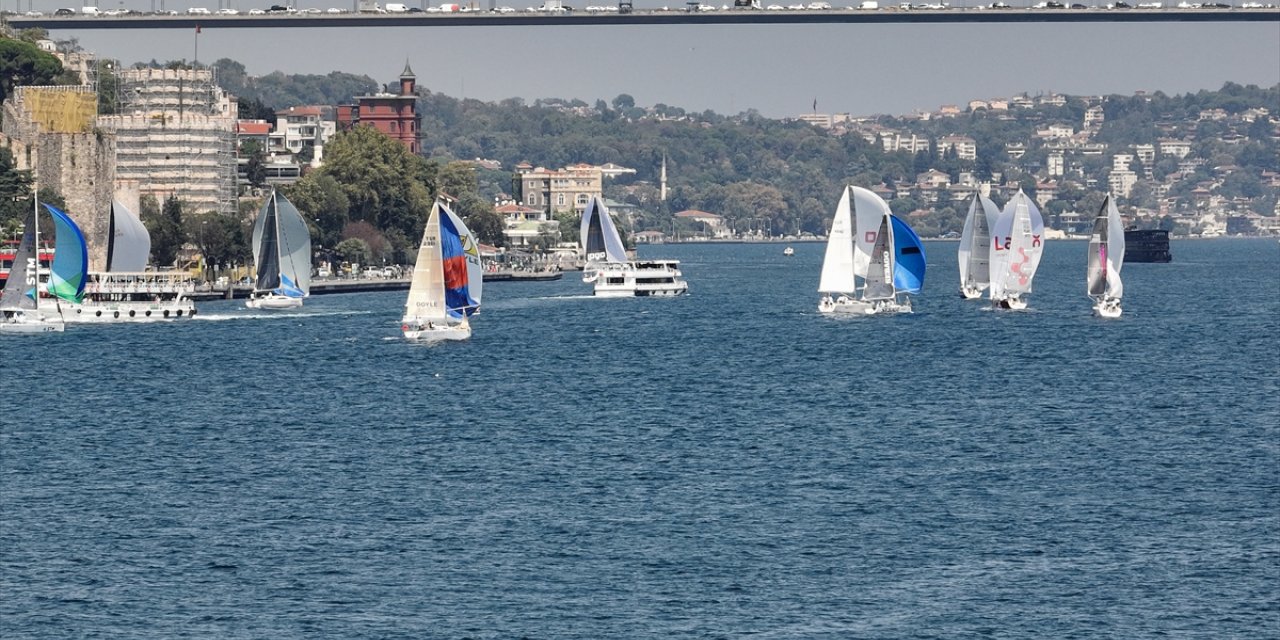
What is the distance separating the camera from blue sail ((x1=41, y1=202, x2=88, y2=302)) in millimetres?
88500

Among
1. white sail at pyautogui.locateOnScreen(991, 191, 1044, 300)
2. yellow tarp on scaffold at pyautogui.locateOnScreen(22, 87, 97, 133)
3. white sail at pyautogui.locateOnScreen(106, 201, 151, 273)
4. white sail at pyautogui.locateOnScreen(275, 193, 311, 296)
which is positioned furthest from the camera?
yellow tarp on scaffold at pyautogui.locateOnScreen(22, 87, 97, 133)

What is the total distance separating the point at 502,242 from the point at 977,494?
417 ft

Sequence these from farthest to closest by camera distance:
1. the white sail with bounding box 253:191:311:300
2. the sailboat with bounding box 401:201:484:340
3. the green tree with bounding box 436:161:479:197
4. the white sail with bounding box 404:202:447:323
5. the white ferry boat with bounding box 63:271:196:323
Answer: the green tree with bounding box 436:161:479:197, the white sail with bounding box 253:191:311:300, the white ferry boat with bounding box 63:271:196:323, the sailboat with bounding box 401:201:484:340, the white sail with bounding box 404:202:447:323

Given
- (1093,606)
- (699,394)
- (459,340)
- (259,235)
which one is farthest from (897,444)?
(259,235)

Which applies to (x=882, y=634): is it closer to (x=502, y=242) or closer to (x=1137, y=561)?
(x=1137, y=561)

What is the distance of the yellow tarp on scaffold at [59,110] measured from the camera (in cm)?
11956

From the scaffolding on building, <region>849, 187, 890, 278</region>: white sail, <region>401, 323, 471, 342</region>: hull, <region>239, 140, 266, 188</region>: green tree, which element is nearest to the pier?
the scaffolding on building

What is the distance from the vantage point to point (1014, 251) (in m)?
97.1

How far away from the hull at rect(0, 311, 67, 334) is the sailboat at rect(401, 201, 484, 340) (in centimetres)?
1375

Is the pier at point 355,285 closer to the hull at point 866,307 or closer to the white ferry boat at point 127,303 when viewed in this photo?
the white ferry boat at point 127,303

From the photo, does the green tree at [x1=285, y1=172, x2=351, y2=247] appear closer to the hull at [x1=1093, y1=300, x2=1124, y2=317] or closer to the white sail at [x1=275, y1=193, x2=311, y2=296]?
the white sail at [x1=275, y1=193, x2=311, y2=296]

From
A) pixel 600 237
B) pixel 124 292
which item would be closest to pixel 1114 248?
pixel 124 292

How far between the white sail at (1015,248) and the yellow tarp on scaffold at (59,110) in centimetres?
4683

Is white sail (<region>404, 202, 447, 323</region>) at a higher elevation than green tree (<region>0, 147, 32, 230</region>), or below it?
below
